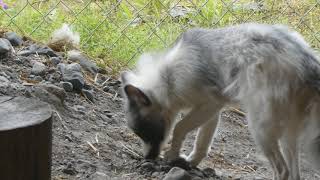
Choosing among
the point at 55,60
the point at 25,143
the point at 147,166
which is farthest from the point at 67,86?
the point at 25,143

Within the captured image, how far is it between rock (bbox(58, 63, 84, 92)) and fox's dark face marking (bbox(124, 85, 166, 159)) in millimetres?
735

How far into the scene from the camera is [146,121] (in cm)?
390

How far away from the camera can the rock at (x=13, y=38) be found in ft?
16.6

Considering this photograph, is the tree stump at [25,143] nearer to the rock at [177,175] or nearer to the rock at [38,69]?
the rock at [177,175]

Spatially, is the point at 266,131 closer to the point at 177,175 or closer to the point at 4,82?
the point at 177,175

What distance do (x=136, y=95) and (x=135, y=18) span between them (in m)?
2.23

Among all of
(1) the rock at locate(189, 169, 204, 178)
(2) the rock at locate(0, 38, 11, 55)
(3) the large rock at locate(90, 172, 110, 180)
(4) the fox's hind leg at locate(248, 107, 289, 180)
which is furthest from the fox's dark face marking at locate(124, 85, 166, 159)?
(2) the rock at locate(0, 38, 11, 55)

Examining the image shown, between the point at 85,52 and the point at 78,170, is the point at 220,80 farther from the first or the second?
the point at 85,52

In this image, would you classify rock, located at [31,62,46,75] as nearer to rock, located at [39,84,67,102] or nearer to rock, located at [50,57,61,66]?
rock, located at [50,57,61,66]

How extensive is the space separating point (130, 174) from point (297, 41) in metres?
1.14

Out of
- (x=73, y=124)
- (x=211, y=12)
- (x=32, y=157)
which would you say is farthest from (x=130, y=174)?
(x=211, y=12)

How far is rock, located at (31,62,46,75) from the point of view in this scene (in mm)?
4586

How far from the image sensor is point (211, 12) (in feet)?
19.5

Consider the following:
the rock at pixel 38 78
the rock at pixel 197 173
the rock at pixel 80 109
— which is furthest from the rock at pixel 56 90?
the rock at pixel 197 173
